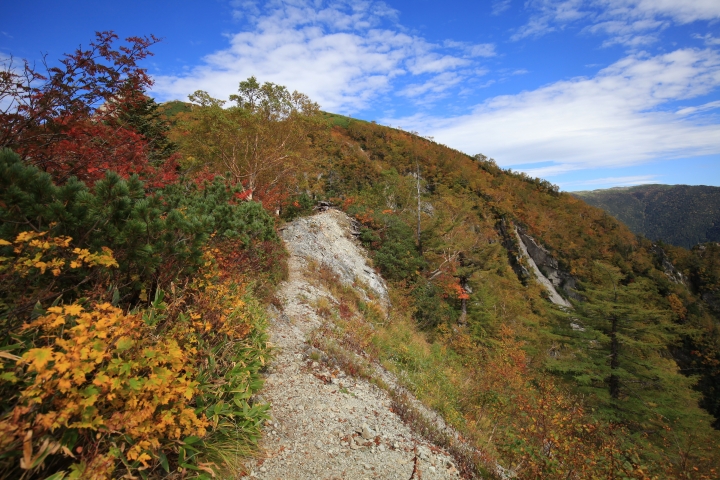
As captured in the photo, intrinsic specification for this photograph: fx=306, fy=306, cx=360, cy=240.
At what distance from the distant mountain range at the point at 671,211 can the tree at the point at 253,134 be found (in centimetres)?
12468

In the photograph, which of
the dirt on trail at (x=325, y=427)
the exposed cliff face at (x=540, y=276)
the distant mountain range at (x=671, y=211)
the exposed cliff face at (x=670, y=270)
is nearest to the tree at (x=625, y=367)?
the dirt on trail at (x=325, y=427)

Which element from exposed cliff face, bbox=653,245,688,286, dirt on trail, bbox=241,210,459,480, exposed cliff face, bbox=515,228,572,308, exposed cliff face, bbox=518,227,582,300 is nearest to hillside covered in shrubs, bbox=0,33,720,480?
dirt on trail, bbox=241,210,459,480

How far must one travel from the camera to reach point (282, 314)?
7.67 metres

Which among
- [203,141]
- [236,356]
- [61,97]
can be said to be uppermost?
[203,141]

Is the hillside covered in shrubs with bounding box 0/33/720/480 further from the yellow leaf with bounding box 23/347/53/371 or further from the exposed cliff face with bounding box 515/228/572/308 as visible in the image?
the exposed cliff face with bounding box 515/228/572/308

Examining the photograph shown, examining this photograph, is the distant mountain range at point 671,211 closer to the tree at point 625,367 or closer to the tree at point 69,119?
the tree at point 625,367

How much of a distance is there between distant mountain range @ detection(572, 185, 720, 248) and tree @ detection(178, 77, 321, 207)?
409 feet

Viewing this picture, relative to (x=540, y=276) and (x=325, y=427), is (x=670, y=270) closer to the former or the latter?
(x=540, y=276)

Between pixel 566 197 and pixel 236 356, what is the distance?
53066 mm

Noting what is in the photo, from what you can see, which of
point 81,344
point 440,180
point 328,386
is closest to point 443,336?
point 328,386

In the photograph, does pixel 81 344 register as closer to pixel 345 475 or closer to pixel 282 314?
pixel 345 475

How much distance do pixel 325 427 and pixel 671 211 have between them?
168m

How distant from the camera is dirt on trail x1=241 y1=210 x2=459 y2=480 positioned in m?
3.56

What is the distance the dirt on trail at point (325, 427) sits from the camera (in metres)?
3.56
